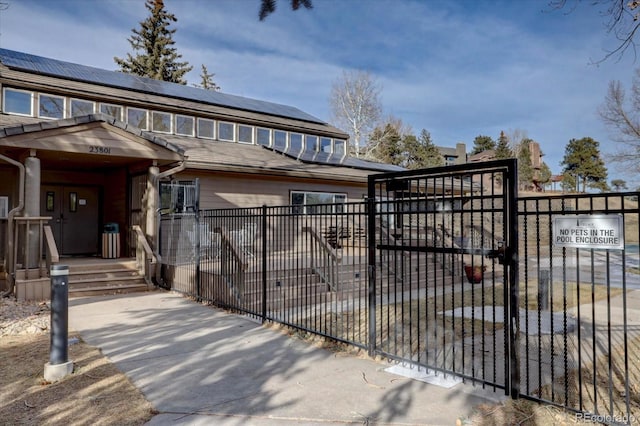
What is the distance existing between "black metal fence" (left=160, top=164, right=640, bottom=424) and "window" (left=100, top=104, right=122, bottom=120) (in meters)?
5.14

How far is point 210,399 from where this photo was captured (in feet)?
11.5

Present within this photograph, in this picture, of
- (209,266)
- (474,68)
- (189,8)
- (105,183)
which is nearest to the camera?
(209,266)

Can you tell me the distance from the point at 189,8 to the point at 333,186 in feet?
29.0

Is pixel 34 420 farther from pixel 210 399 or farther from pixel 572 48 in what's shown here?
pixel 572 48

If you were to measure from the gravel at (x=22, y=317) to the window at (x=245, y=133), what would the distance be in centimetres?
950

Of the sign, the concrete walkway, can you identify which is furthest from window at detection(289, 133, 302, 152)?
the sign

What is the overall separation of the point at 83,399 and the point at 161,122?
11.9 m

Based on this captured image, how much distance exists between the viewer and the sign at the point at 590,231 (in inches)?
117

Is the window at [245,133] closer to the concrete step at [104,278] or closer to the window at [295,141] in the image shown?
the window at [295,141]

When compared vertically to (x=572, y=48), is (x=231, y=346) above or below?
below

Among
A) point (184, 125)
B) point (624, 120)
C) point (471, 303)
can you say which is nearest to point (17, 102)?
point (184, 125)

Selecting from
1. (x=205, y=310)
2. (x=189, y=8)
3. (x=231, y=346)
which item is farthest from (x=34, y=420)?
(x=189, y=8)

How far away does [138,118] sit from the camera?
43.9 feet

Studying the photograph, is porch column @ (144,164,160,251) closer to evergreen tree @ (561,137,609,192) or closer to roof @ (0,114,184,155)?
roof @ (0,114,184,155)
